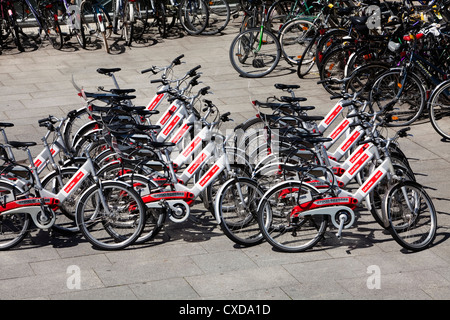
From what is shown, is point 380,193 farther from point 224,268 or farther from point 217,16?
point 217,16

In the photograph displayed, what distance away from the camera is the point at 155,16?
1345 centimetres

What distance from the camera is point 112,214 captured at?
6.46 metres

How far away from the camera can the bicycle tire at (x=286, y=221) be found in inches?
249

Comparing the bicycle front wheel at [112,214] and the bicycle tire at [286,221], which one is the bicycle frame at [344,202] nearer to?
the bicycle tire at [286,221]

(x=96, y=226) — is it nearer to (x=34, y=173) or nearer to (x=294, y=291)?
(x=34, y=173)

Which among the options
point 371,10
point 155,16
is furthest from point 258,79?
point 155,16

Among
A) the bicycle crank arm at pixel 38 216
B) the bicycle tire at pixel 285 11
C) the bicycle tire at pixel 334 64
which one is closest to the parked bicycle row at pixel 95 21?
the bicycle tire at pixel 285 11

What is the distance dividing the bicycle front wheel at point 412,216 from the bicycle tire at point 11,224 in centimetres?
309

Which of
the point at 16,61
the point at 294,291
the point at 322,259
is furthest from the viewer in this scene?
the point at 16,61

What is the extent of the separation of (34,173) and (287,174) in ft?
7.37

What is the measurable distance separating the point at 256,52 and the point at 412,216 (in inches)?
218

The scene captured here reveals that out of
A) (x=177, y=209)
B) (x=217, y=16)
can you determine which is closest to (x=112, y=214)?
(x=177, y=209)

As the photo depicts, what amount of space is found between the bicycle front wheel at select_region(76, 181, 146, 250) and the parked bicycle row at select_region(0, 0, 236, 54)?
676 cm

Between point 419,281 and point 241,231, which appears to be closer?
point 419,281
